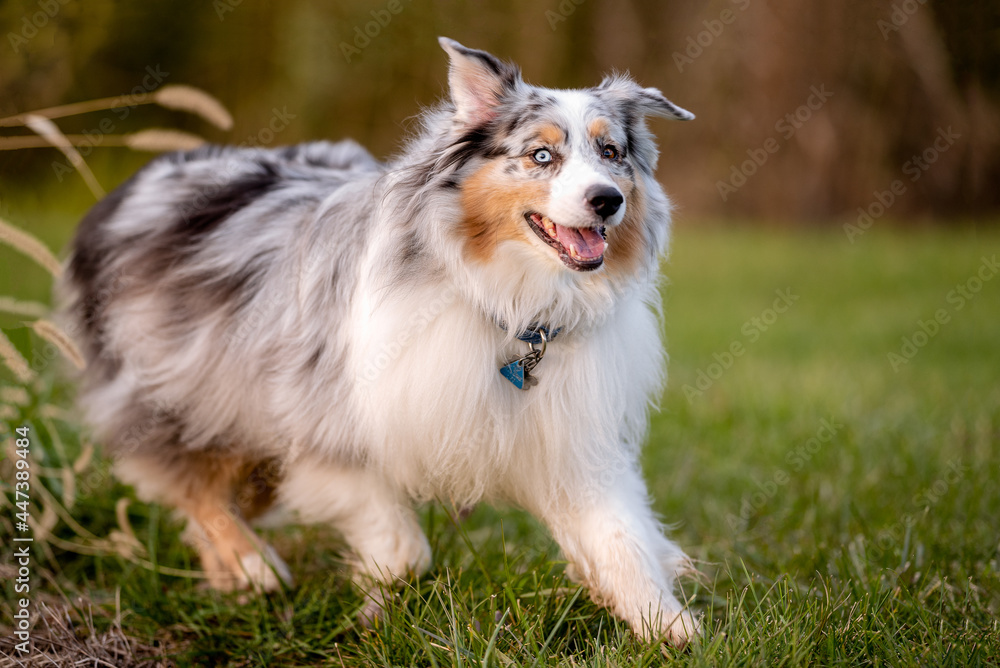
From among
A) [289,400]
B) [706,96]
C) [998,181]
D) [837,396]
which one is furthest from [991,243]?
[289,400]

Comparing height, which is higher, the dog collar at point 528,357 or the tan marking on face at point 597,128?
the tan marking on face at point 597,128

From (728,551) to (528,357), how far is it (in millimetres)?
1441

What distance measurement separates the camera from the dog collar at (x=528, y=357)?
2.90m

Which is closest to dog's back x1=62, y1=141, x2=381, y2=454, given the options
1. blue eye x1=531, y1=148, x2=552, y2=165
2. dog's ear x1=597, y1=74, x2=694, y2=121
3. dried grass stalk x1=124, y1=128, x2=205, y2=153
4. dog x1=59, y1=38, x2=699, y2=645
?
dog x1=59, y1=38, x2=699, y2=645

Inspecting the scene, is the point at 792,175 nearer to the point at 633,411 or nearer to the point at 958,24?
the point at 958,24

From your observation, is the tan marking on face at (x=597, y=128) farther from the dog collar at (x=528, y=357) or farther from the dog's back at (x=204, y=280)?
the dog's back at (x=204, y=280)

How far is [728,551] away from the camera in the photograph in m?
3.72

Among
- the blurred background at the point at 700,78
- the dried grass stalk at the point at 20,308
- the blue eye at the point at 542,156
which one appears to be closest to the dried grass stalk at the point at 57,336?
the dried grass stalk at the point at 20,308

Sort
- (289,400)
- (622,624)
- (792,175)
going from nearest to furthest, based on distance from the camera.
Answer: (622,624)
(289,400)
(792,175)

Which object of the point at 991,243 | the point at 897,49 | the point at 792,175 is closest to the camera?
the point at 991,243

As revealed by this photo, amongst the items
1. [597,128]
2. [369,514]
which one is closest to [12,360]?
[369,514]

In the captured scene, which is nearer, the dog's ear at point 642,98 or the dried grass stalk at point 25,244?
the dried grass stalk at point 25,244

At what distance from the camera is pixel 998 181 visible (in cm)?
1323

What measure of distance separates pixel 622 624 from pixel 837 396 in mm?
3546
